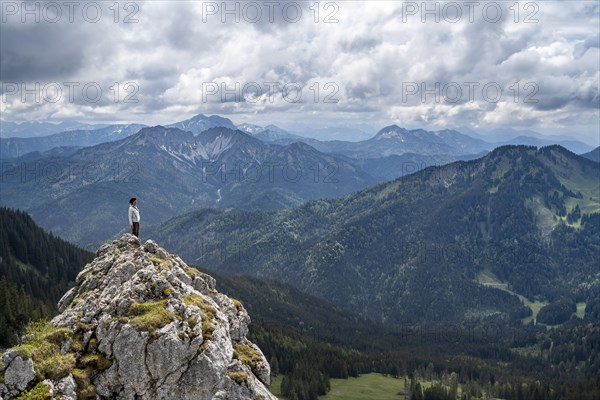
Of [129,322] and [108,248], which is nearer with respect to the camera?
[129,322]

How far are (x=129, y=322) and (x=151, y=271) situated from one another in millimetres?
7909

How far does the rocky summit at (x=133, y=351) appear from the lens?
4382 centimetres

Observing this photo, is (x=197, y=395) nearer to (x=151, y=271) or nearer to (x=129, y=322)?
(x=129, y=322)

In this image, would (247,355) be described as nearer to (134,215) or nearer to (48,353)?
(48,353)

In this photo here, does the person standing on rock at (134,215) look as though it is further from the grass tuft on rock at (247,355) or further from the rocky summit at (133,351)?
the grass tuft on rock at (247,355)

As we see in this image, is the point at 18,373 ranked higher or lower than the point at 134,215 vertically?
lower

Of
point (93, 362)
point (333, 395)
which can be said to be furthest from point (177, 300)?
point (333, 395)

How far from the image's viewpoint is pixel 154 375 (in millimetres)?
47531

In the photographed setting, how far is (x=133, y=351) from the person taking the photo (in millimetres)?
47281

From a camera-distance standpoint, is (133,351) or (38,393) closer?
(38,393)

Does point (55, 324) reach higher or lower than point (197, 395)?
higher

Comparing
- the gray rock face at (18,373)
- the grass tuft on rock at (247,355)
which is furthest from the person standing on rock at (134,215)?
the gray rock face at (18,373)

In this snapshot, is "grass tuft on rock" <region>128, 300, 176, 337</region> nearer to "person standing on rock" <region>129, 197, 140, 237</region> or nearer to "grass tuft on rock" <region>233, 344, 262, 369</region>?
"grass tuft on rock" <region>233, 344, 262, 369</region>

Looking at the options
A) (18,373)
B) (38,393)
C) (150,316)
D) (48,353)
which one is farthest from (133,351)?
(18,373)
